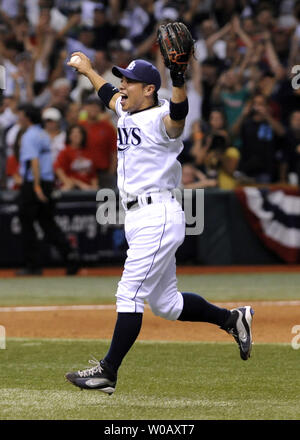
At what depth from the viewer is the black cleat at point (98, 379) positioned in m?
6.06

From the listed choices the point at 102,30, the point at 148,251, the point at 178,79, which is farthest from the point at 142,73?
the point at 102,30

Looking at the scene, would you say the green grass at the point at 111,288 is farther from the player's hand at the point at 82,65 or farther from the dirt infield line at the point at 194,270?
the player's hand at the point at 82,65

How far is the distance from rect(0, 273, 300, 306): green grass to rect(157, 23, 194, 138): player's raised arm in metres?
5.93

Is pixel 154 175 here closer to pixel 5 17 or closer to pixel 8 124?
Answer: pixel 8 124

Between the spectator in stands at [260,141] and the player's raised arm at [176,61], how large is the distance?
33.0ft

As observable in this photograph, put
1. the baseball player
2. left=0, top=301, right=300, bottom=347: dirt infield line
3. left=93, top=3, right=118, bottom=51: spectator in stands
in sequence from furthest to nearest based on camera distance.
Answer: left=93, top=3, right=118, bottom=51: spectator in stands → left=0, top=301, right=300, bottom=347: dirt infield line → the baseball player

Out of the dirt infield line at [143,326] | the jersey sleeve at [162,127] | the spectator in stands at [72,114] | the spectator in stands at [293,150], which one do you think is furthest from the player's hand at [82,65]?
the spectator in stands at [293,150]

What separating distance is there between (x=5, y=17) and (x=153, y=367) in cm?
1304

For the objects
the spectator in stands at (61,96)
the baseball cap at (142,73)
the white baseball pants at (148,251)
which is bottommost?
the white baseball pants at (148,251)

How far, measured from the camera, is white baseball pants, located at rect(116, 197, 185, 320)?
6.14m

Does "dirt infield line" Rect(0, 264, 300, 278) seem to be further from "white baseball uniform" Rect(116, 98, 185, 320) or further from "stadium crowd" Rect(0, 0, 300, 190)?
"white baseball uniform" Rect(116, 98, 185, 320)

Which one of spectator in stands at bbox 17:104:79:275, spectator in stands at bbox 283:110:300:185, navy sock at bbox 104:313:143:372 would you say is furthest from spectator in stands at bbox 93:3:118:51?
navy sock at bbox 104:313:143:372

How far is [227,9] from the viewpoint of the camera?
18.7 metres
